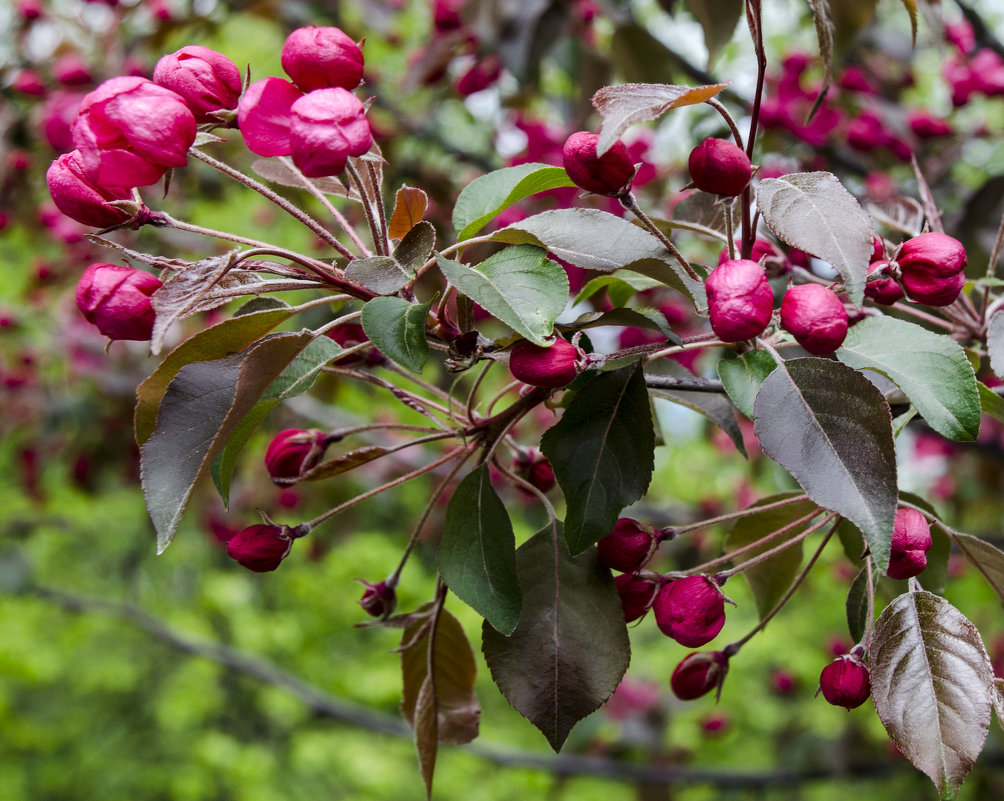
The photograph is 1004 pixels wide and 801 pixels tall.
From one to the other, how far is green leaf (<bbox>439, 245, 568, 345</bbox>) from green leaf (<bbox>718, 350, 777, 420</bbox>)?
163mm

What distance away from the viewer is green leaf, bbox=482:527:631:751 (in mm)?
812

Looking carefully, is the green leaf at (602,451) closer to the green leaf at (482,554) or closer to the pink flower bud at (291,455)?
the green leaf at (482,554)

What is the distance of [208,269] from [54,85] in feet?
9.75

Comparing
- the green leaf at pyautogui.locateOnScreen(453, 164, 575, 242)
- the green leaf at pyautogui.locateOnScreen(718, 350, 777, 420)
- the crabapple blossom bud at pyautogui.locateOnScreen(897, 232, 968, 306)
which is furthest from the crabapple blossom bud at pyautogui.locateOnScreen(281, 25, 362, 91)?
the crabapple blossom bud at pyautogui.locateOnScreen(897, 232, 968, 306)

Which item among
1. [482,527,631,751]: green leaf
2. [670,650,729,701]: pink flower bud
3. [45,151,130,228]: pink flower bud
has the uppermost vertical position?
[45,151,130,228]: pink flower bud

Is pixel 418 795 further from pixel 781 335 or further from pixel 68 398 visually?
pixel 781 335

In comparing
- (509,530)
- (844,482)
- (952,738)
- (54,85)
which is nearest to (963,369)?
(844,482)

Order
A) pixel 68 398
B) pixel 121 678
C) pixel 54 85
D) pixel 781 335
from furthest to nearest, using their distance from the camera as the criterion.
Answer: pixel 121 678
pixel 68 398
pixel 54 85
pixel 781 335

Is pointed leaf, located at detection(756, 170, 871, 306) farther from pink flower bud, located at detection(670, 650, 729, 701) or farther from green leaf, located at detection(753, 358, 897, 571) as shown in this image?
pink flower bud, located at detection(670, 650, 729, 701)

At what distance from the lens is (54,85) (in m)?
3.10

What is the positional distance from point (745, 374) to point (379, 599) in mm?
499

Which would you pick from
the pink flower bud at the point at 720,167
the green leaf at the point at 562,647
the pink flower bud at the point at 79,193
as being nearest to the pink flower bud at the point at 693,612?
the green leaf at the point at 562,647

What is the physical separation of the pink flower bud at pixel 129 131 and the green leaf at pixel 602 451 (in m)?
0.40

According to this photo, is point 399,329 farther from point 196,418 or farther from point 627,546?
point 627,546
